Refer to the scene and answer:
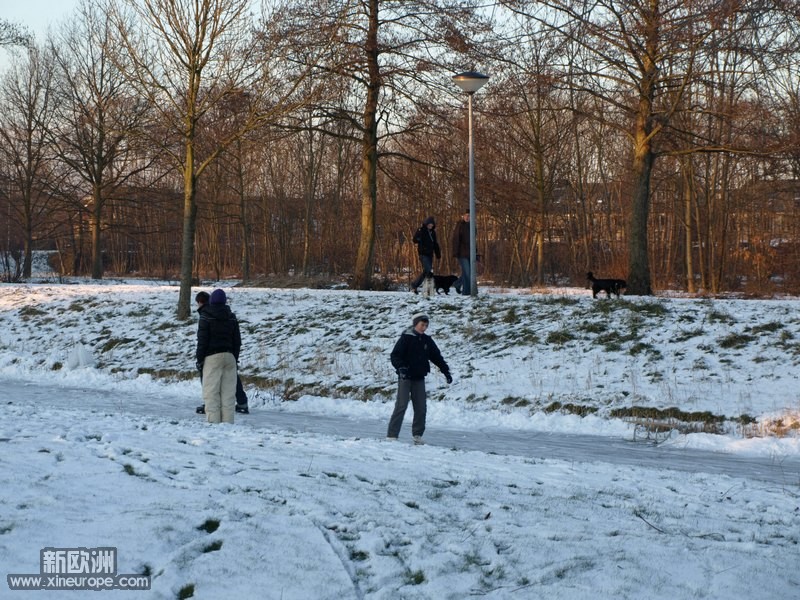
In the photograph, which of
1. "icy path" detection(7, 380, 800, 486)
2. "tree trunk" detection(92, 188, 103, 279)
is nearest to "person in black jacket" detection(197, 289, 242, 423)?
"icy path" detection(7, 380, 800, 486)

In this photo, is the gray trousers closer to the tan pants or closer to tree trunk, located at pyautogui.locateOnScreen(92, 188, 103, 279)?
the tan pants

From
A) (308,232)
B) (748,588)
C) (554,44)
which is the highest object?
(554,44)

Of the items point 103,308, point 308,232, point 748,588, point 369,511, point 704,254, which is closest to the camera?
point 748,588

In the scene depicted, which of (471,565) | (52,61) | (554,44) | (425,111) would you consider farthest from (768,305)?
(52,61)

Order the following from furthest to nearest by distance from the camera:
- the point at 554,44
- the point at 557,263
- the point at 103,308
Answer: the point at 557,263 → the point at 103,308 → the point at 554,44

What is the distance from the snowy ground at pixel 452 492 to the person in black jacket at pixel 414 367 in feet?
4.52

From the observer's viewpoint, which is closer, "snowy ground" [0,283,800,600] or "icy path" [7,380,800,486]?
"snowy ground" [0,283,800,600]

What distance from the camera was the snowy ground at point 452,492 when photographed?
5227 millimetres

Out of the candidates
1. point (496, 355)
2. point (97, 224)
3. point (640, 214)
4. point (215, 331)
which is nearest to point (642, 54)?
point (640, 214)

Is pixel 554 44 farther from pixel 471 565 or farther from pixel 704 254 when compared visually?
pixel 704 254

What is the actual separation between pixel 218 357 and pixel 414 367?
2.77 meters

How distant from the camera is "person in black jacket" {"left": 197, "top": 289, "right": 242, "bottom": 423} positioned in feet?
39.0

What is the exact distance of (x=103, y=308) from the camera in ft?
82.1

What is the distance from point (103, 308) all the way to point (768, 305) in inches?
701
